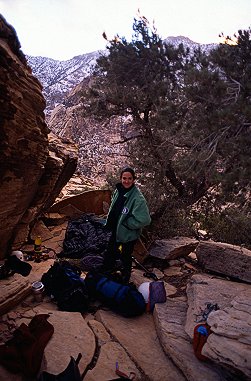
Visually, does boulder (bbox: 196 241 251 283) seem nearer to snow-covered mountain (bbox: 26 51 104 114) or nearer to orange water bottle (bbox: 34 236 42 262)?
orange water bottle (bbox: 34 236 42 262)

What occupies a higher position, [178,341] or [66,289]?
[66,289]

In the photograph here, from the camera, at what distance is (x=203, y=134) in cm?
603

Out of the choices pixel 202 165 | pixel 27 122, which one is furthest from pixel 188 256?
pixel 27 122

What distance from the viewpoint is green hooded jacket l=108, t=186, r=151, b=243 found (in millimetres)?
4504

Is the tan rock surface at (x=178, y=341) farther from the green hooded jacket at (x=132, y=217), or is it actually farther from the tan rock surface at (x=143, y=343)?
the green hooded jacket at (x=132, y=217)

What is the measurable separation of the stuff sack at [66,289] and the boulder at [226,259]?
2.48m

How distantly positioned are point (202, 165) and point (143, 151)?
4.66 metres

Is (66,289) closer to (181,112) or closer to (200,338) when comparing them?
(200,338)

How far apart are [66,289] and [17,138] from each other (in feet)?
6.78

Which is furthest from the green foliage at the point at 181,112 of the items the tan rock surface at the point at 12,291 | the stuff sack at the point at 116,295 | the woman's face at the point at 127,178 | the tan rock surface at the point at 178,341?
the tan rock surface at the point at 12,291

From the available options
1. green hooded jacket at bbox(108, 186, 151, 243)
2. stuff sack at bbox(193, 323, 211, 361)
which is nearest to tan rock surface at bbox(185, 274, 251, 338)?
stuff sack at bbox(193, 323, 211, 361)

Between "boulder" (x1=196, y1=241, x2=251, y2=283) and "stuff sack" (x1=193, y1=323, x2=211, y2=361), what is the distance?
224 centimetres

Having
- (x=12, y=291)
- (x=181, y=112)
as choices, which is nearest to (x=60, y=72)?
(x=181, y=112)

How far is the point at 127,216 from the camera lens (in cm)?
458
